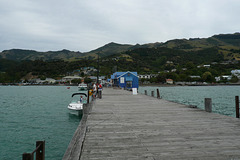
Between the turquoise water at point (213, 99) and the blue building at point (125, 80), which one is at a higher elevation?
the blue building at point (125, 80)

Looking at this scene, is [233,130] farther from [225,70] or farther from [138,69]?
[225,70]

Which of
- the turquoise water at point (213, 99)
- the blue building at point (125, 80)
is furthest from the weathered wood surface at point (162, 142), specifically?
the blue building at point (125, 80)

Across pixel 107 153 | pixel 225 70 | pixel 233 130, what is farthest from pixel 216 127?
pixel 225 70

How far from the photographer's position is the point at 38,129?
1475 centimetres

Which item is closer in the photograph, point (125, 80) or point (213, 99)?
point (213, 99)

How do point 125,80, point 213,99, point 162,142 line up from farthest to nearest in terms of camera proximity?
1. point 125,80
2. point 213,99
3. point 162,142

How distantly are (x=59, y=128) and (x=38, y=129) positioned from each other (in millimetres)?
1639

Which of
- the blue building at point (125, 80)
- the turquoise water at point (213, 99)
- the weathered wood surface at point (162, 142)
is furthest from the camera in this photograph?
the blue building at point (125, 80)

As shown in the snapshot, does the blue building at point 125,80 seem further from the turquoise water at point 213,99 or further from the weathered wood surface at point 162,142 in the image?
the weathered wood surface at point 162,142

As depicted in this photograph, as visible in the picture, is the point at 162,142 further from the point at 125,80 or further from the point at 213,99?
the point at 125,80

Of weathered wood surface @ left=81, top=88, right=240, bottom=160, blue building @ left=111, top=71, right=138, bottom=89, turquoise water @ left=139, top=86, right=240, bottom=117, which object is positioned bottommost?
turquoise water @ left=139, top=86, right=240, bottom=117

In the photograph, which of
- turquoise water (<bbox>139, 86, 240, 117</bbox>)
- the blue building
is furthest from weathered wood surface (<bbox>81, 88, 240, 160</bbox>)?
the blue building

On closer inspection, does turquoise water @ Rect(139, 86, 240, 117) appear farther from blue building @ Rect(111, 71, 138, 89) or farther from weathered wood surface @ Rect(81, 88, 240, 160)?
weathered wood surface @ Rect(81, 88, 240, 160)

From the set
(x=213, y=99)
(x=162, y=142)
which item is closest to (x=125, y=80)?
(x=213, y=99)
